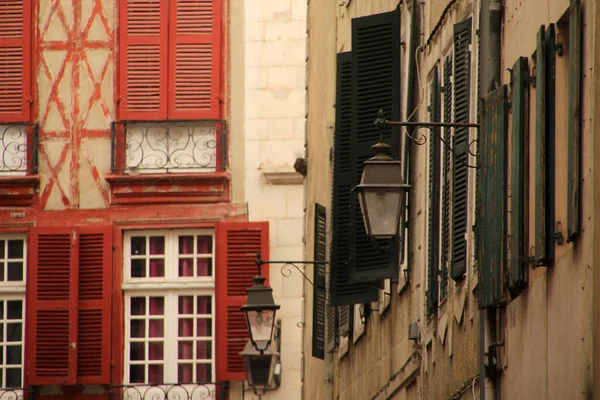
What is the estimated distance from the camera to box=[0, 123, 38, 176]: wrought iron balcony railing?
2372 cm

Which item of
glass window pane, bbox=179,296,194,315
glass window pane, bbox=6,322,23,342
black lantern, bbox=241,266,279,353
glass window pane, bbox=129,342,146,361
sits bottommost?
glass window pane, bbox=129,342,146,361

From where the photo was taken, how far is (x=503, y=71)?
878cm

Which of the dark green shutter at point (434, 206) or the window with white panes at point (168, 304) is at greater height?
the dark green shutter at point (434, 206)

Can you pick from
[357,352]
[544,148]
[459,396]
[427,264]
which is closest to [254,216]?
[357,352]

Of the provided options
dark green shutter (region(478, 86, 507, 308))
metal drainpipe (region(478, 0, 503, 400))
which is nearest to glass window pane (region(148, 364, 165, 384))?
metal drainpipe (region(478, 0, 503, 400))

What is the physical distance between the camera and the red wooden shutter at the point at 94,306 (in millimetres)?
23109

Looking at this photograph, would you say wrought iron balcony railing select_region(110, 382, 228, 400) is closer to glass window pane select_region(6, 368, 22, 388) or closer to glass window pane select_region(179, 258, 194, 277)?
glass window pane select_region(6, 368, 22, 388)

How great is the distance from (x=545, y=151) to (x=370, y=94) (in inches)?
242

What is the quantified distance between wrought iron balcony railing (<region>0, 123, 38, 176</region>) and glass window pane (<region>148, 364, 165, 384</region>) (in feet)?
9.64

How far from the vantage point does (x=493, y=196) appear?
27.5ft

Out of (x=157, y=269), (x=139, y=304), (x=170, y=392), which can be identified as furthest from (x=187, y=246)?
(x=170, y=392)

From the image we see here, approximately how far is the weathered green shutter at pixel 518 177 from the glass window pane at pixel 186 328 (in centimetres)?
1589

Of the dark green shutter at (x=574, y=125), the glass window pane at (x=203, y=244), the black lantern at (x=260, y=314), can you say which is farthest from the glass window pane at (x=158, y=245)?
the dark green shutter at (x=574, y=125)

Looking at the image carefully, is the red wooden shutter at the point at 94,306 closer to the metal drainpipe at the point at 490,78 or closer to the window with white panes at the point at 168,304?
the window with white panes at the point at 168,304
